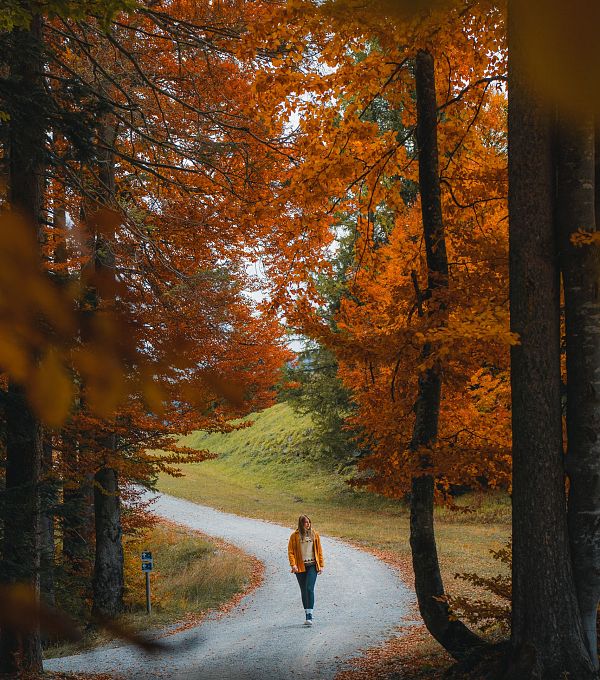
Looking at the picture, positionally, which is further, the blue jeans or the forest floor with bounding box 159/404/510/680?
the blue jeans

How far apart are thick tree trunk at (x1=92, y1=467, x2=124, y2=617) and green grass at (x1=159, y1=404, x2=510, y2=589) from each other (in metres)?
2.18

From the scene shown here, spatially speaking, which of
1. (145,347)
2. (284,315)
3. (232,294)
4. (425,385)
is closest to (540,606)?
(425,385)

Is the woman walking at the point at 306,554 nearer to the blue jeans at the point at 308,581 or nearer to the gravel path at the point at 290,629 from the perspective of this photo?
the blue jeans at the point at 308,581

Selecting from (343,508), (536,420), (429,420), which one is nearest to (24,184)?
(536,420)

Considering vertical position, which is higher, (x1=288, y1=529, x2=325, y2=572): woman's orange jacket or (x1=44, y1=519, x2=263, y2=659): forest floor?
(x1=288, y1=529, x2=325, y2=572): woman's orange jacket

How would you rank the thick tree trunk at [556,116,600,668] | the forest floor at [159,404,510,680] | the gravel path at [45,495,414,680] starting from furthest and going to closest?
the forest floor at [159,404,510,680], the gravel path at [45,495,414,680], the thick tree trunk at [556,116,600,668]

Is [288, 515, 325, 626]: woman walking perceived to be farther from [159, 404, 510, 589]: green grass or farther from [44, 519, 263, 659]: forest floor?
[159, 404, 510, 589]: green grass

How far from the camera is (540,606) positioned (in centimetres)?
538

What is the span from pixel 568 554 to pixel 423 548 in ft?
7.92

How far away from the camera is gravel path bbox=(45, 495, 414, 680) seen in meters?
8.95

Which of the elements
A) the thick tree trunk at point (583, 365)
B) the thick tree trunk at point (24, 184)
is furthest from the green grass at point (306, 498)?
Answer: the thick tree trunk at point (583, 365)

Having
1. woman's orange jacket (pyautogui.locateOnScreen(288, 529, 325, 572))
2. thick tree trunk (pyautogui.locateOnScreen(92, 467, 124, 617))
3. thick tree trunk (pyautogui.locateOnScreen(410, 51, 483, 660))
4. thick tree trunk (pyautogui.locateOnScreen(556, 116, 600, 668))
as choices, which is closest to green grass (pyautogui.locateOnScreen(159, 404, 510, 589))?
thick tree trunk (pyautogui.locateOnScreen(92, 467, 124, 617))

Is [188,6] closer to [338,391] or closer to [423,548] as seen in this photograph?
[423,548]

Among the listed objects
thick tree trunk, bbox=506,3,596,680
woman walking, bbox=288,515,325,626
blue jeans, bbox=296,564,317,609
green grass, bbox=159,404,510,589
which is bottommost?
green grass, bbox=159,404,510,589
